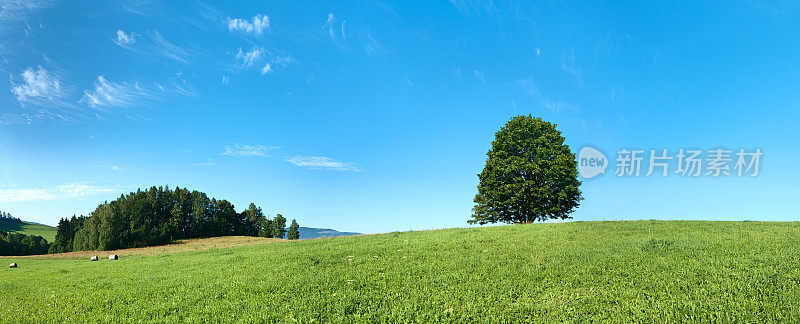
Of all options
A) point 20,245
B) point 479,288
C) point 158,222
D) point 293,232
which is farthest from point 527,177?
point 20,245

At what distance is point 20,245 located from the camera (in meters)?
83.2

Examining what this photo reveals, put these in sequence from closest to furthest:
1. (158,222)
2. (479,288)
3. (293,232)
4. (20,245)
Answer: (479,288) < (158,222) < (20,245) < (293,232)

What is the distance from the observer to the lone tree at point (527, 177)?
30.8m

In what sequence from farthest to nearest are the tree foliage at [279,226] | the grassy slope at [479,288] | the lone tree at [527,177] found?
the tree foliage at [279,226]
the lone tree at [527,177]
the grassy slope at [479,288]

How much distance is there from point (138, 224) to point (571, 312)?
88409mm

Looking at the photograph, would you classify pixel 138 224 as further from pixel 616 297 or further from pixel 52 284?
pixel 616 297

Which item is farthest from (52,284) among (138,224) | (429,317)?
(138,224)

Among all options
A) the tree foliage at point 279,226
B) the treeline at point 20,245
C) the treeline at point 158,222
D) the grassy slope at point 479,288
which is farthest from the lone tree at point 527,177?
the treeline at point 20,245

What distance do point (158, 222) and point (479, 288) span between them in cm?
9202

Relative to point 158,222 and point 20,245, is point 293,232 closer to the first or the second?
point 158,222

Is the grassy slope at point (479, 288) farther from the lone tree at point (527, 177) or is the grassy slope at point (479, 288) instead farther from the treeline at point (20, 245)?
the treeline at point (20, 245)

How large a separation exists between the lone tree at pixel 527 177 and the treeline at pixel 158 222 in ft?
196

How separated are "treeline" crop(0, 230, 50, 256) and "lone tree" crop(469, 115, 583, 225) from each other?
105m

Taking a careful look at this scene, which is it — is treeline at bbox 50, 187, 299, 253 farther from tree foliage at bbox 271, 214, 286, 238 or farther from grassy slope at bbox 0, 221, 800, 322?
grassy slope at bbox 0, 221, 800, 322
